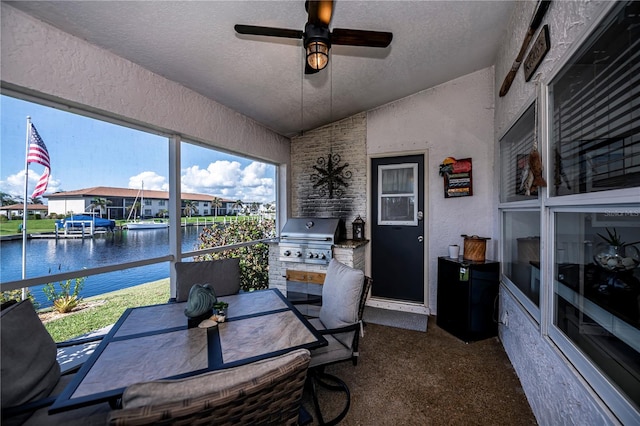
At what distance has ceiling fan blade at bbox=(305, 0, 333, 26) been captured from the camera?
145 centimetres

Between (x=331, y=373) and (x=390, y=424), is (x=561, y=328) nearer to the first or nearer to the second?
(x=390, y=424)

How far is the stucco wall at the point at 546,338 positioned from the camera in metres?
1.22

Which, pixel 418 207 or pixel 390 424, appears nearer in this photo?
pixel 390 424

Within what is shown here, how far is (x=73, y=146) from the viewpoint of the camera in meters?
2.10

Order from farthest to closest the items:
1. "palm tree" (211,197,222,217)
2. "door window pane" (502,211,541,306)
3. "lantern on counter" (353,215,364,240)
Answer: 1. "lantern on counter" (353,215,364,240)
2. "palm tree" (211,197,222,217)
3. "door window pane" (502,211,541,306)

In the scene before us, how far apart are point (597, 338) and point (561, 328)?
0.31 meters

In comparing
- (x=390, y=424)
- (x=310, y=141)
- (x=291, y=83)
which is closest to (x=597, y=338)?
(x=390, y=424)

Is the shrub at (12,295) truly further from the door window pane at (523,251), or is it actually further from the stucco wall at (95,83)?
the door window pane at (523,251)

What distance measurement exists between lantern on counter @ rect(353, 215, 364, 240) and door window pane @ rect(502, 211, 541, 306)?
1.72 metres

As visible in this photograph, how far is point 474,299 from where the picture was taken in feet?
9.20

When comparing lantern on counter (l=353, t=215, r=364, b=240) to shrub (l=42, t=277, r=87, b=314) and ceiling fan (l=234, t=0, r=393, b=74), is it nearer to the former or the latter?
ceiling fan (l=234, t=0, r=393, b=74)

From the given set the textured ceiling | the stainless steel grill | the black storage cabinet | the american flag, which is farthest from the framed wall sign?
the american flag

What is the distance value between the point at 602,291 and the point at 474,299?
5.57 ft

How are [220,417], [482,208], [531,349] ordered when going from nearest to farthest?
1. [220,417]
2. [531,349]
3. [482,208]
